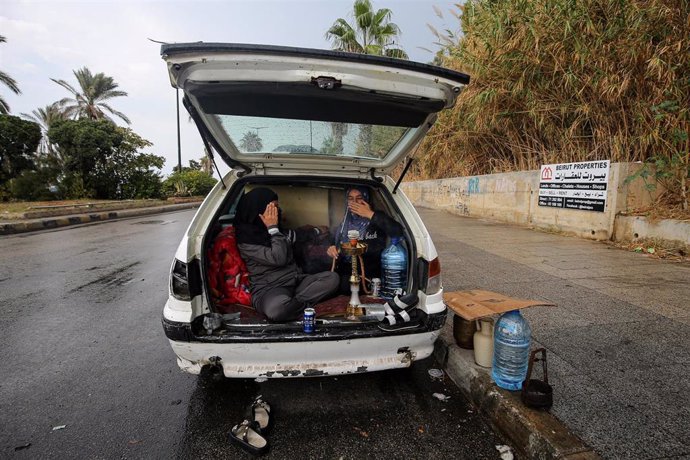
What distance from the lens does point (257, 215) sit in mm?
2697

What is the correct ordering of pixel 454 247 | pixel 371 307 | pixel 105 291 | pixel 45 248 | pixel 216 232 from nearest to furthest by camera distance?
pixel 371 307 < pixel 216 232 < pixel 105 291 < pixel 454 247 < pixel 45 248

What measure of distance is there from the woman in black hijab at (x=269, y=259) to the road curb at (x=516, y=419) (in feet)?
3.67

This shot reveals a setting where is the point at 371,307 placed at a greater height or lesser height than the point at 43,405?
greater

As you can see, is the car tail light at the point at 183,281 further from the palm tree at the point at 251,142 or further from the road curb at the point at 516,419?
the road curb at the point at 516,419

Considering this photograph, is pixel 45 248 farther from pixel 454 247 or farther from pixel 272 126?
pixel 454 247

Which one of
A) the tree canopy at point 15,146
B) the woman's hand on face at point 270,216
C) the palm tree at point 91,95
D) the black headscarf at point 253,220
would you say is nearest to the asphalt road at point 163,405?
the black headscarf at point 253,220

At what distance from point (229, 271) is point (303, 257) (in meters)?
0.72

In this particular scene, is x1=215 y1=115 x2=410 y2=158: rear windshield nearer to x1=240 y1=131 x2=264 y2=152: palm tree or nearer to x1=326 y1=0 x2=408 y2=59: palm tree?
x1=240 y1=131 x2=264 y2=152: palm tree

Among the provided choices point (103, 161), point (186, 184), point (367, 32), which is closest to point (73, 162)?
point (103, 161)

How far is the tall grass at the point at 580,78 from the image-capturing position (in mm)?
5488

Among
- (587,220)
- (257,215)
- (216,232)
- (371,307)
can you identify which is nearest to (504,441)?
(371,307)

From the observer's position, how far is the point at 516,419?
1.87 m

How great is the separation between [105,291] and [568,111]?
28.2 feet

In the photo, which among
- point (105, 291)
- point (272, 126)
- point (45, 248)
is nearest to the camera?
point (272, 126)
